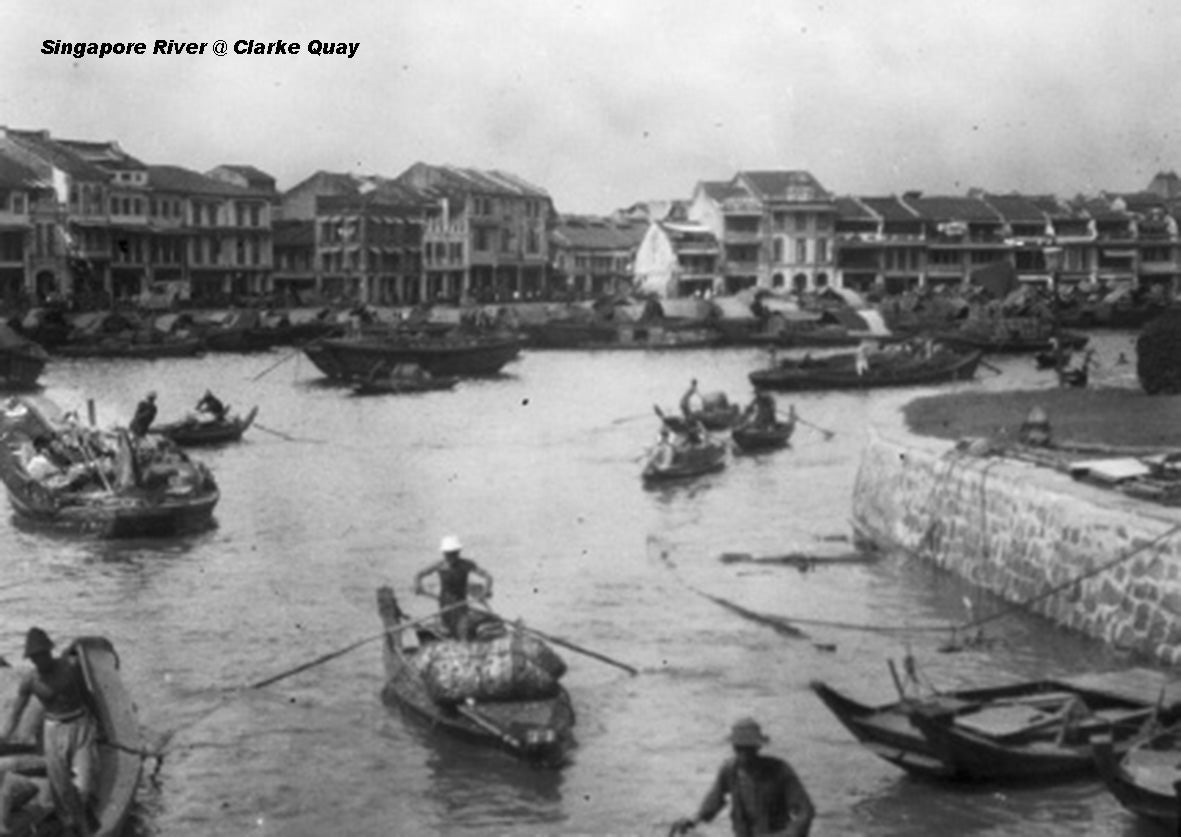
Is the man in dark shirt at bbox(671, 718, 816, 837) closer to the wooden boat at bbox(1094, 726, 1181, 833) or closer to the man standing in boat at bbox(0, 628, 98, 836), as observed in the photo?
the wooden boat at bbox(1094, 726, 1181, 833)

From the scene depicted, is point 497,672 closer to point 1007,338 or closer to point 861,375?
point 861,375

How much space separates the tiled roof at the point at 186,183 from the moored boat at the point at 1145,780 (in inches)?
3512

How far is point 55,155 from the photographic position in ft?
297

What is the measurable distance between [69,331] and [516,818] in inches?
2568

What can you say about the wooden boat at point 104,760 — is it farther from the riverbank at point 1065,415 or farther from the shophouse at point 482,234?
the shophouse at point 482,234

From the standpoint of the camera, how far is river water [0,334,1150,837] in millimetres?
15750

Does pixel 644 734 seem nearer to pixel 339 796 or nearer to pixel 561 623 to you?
pixel 339 796

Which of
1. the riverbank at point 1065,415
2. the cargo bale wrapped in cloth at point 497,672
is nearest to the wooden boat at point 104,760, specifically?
the cargo bale wrapped in cloth at point 497,672

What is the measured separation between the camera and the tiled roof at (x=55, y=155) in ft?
294

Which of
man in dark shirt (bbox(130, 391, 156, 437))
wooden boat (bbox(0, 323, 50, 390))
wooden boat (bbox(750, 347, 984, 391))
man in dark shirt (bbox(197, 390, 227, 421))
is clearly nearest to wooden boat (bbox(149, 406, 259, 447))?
man in dark shirt (bbox(197, 390, 227, 421))

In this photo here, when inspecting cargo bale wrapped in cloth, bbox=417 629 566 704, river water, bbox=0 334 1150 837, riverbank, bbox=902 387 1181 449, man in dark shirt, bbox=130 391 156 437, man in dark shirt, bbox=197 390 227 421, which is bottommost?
river water, bbox=0 334 1150 837

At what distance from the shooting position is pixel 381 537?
30812 millimetres

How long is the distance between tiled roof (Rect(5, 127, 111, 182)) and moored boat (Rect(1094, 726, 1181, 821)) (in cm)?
8391

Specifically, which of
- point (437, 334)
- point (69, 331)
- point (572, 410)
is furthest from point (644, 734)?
point (69, 331)
